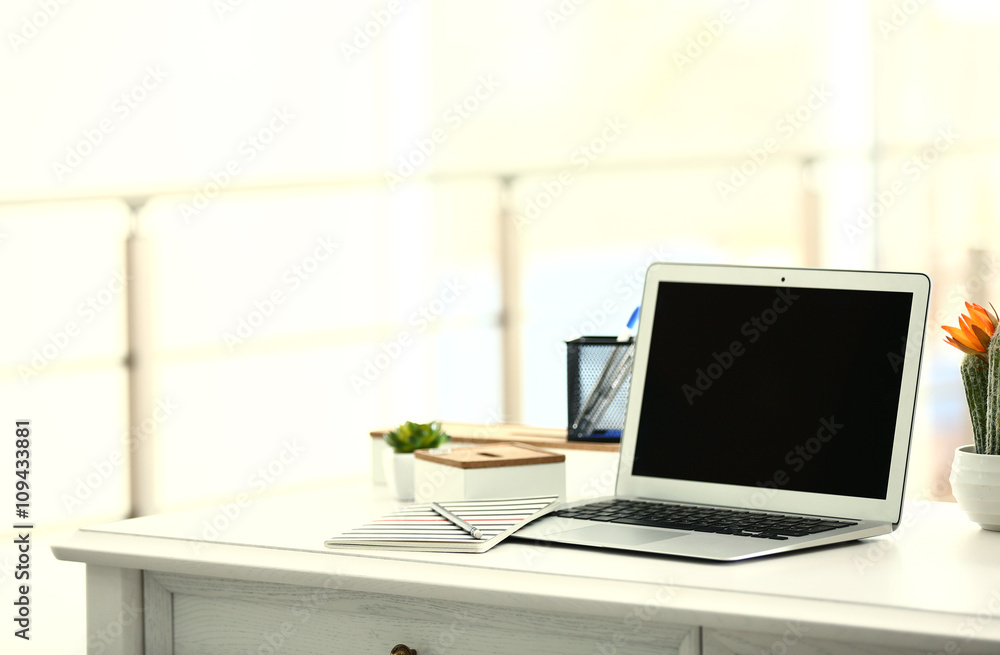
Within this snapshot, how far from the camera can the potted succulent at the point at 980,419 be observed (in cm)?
94

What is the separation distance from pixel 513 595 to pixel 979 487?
393mm

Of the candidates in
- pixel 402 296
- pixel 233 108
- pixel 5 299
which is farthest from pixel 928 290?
pixel 402 296

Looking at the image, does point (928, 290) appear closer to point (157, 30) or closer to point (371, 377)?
point (157, 30)

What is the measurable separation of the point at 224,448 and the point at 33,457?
26.4 inches

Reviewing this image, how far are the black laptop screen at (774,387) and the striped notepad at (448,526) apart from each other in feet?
0.41

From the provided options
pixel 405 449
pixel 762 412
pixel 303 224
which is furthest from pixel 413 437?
pixel 303 224

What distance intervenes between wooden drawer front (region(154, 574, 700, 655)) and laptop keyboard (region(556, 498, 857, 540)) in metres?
0.15

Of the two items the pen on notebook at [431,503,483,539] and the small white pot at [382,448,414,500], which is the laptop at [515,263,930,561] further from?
the small white pot at [382,448,414,500]

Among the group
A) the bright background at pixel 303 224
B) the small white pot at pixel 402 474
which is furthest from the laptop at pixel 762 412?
the bright background at pixel 303 224

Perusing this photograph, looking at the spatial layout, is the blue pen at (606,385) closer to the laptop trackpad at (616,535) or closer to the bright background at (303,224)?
the laptop trackpad at (616,535)

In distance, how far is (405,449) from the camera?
1.17m

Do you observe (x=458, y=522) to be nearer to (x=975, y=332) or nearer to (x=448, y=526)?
(x=448, y=526)

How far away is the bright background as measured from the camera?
225cm

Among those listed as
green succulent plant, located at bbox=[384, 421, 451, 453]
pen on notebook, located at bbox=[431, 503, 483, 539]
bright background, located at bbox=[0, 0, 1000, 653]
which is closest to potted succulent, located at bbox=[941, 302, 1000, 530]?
pen on notebook, located at bbox=[431, 503, 483, 539]
